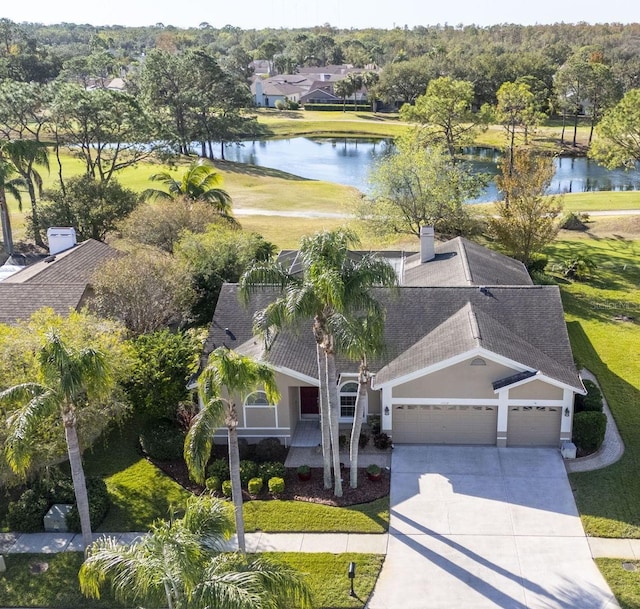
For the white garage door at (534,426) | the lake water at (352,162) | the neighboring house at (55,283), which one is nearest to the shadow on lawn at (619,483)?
the white garage door at (534,426)

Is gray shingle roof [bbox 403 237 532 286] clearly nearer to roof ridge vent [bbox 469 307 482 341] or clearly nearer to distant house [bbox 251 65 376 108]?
roof ridge vent [bbox 469 307 482 341]

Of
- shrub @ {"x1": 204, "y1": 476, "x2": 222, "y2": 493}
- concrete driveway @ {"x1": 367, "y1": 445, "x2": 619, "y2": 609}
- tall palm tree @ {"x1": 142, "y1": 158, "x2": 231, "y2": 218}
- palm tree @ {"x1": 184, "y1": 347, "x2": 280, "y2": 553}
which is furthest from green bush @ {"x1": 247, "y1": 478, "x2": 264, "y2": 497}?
tall palm tree @ {"x1": 142, "y1": 158, "x2": 231, "y2": 218}

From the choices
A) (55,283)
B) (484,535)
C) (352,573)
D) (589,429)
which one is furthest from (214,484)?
(55,283)

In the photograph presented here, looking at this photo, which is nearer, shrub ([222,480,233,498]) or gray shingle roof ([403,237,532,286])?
shrub ([222,480,233,498])

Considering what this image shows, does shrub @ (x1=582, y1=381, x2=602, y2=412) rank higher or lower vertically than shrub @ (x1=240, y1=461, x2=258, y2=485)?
higher

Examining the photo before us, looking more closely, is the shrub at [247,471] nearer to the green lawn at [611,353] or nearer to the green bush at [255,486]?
the green bush at [255,486]

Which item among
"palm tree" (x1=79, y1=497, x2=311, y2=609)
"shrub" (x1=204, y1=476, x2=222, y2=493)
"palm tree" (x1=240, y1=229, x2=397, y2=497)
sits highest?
"palm tree" (x1=240, y1=229, x2=397, y2=497)

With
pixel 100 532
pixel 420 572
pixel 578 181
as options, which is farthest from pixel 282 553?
pixel 578 181
